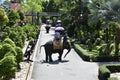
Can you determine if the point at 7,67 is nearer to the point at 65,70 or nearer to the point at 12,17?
the point at 65,70

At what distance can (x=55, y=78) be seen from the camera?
20891 millimetres

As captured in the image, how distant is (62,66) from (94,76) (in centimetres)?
389

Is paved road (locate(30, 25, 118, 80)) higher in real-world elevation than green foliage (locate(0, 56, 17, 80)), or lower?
lower

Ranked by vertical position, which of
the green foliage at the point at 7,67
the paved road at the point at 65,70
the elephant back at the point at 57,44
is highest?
the green foliage at the point at 7,67

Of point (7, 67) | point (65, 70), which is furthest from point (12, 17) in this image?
point (7, 67)

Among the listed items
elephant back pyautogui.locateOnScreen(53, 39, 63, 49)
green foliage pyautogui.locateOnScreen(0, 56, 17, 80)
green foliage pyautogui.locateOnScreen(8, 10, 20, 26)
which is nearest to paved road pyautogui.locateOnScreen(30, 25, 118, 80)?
elephant back pyautogui.locateOnScreen(53, 39, 63, 49)

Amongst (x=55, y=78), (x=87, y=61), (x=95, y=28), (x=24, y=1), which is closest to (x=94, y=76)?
(x=55, y=78)

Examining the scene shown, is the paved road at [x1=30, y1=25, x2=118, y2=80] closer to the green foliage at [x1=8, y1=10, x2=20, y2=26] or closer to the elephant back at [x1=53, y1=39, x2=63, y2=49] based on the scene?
the elephant back at [x1=53, y1=39, x2=63, y2=49]

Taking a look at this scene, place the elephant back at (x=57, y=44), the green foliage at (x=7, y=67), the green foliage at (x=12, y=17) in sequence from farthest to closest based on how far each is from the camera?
1. the green foliage at (x=12, y=17)
2. the elephant back at (x=57, y=44)
3. the green foliage at (x=7, y=67)

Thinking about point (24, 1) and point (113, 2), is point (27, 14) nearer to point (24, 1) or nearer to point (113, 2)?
point (24, 1)

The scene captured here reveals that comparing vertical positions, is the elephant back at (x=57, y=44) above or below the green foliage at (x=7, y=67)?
below

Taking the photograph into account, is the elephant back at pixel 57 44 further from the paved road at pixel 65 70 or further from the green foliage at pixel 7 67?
the green foliage at pixel 7 67

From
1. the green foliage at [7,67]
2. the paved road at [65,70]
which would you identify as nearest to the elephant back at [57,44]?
the paved road at [65,70]

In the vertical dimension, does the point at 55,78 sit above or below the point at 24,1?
above
